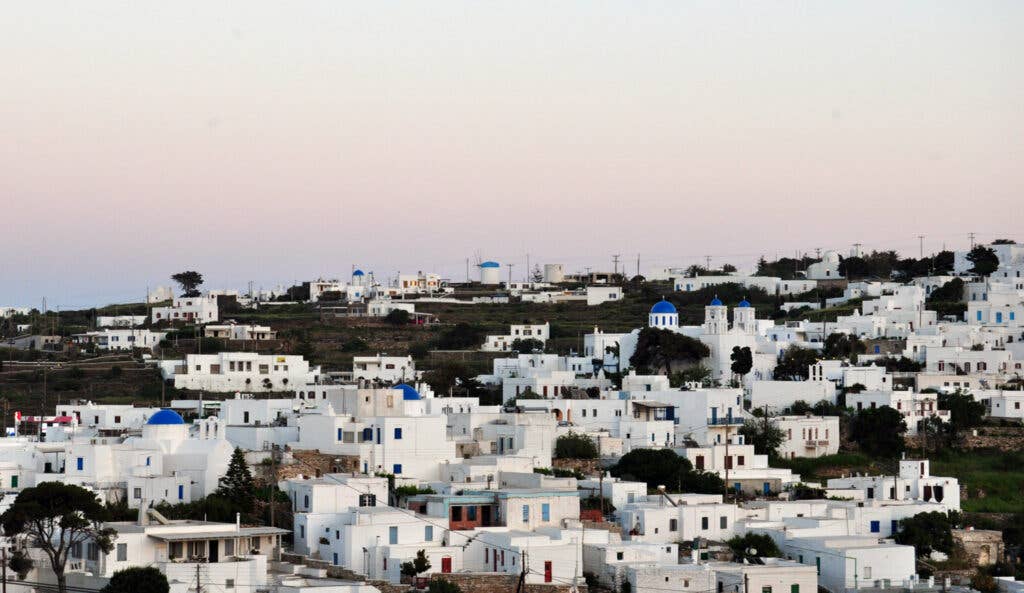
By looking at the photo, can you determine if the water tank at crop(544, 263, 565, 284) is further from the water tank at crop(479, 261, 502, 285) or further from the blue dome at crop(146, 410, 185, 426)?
the blue dome at crop(146, 410, 185, 426)

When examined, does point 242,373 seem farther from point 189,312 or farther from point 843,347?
point 843,347

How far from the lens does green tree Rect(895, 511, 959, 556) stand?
118 ft

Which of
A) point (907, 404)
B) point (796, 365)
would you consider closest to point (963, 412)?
point (907, 404)

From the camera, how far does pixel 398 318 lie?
2721 inches

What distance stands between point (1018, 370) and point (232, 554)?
29551mm

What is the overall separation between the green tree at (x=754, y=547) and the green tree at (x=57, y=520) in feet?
36.2

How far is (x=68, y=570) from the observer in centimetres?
3039

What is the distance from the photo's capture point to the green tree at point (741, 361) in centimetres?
5119

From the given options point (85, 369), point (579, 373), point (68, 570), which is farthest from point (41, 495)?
point (85, 369)

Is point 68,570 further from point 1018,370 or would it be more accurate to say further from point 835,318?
point 835,318

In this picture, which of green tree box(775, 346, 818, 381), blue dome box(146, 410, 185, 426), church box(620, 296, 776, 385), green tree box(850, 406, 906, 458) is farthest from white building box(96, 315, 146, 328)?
green tree box(850, 406, 906, 458)

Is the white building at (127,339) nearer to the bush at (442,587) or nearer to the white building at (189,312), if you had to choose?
the white building at (189,312)

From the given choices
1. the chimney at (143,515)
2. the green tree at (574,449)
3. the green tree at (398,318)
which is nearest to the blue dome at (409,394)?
the green tree at (574,449)

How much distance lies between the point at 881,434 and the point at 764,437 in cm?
301
